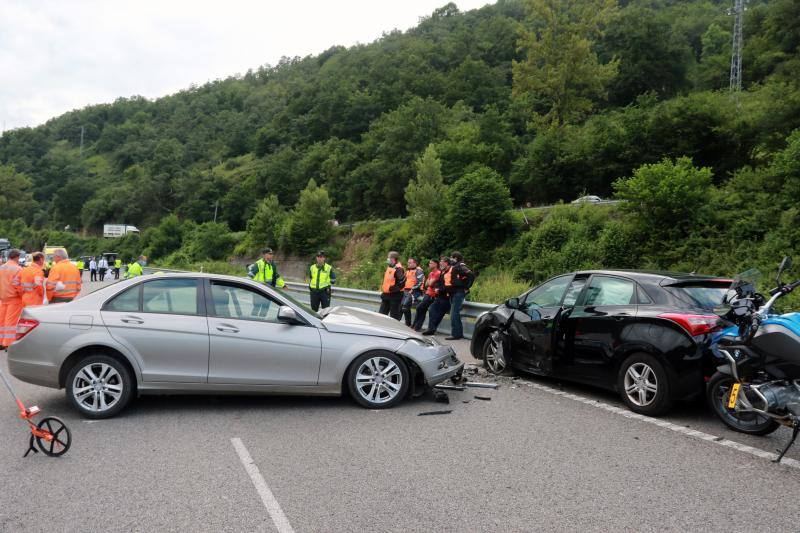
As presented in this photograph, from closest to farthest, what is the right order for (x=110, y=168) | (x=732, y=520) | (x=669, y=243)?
(x=732, y=520) < (x=669, y=243) < (x=110, y=168)

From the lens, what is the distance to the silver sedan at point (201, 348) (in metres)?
5.85

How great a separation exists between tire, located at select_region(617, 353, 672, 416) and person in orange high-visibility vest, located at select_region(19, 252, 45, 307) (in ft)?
30.9

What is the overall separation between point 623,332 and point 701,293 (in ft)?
2.88

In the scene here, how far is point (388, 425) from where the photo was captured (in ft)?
18.8

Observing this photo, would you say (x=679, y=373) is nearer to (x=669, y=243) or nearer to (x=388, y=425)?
(x=388, y=425)

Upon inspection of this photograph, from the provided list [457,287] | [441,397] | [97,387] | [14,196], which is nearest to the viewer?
[97,387]

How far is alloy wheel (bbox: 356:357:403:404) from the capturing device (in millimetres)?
6305

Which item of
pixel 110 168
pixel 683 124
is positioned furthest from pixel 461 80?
pixel 110 168

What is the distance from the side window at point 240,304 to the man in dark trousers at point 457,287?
570cm

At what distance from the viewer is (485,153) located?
4650 centimetres

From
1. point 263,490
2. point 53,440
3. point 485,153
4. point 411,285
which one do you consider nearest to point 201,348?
point 53,440

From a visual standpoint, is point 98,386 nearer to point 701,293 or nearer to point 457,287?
point 701,293

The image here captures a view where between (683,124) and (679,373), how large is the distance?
97.3 ft

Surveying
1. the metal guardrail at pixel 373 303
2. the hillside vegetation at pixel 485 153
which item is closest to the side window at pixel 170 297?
the metal guardrail at pixel 373 303
